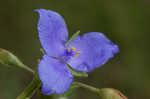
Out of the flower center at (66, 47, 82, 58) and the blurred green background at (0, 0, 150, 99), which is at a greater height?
the flower center at (66, 47, 82, 58)

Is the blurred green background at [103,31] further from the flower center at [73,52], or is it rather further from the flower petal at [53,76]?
the flower petal at [53,76]

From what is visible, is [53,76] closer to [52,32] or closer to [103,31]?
[52,32]

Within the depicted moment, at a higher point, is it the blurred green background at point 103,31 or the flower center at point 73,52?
the flower center at point 73,52

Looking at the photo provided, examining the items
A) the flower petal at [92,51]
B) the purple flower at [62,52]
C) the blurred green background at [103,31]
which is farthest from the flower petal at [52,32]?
the blurred green background at [103,31]

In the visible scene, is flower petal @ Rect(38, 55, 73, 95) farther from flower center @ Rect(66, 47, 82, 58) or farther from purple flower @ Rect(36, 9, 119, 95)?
flower center @ Rect(66, 47, 82, 58)

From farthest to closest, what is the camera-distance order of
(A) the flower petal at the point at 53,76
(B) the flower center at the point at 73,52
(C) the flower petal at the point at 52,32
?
(B) the flower center at the point at 73,52, (C) the flower petal at the point at 52,32, (A) the flower petal at the point at 53,76

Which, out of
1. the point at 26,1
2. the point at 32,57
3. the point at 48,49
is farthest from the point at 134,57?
the point at 48,49

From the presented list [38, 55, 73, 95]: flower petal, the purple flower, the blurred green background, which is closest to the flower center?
the purple flower
